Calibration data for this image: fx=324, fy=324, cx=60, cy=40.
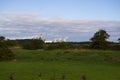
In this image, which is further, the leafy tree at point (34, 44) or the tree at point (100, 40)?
the leafy tree at point (34, 44)

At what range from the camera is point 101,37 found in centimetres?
8575

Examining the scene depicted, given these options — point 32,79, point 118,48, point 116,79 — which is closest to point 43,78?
point 32,79

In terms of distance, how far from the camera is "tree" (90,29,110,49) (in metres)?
83.2

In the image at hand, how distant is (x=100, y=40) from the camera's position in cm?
8425

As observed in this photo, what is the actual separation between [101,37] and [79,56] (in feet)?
108

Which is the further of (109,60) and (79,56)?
(79,56)

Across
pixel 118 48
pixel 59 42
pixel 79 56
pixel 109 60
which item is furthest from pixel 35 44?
pixel 109 60

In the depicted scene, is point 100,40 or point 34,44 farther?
point 34,44

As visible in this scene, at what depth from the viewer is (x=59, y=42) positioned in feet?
290

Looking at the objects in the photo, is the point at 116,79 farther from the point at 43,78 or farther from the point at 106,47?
the point at 106,47

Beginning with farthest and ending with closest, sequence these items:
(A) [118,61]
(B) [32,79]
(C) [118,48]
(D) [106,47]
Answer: (D) [106,47], (C) [118,48], (A) [118,61], (B) [32,79]

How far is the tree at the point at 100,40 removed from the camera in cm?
8317

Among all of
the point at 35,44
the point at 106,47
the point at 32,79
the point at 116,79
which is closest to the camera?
the point at 32,79

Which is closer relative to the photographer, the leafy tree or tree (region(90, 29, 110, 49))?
tree (region(90, 29, 110, 49))
